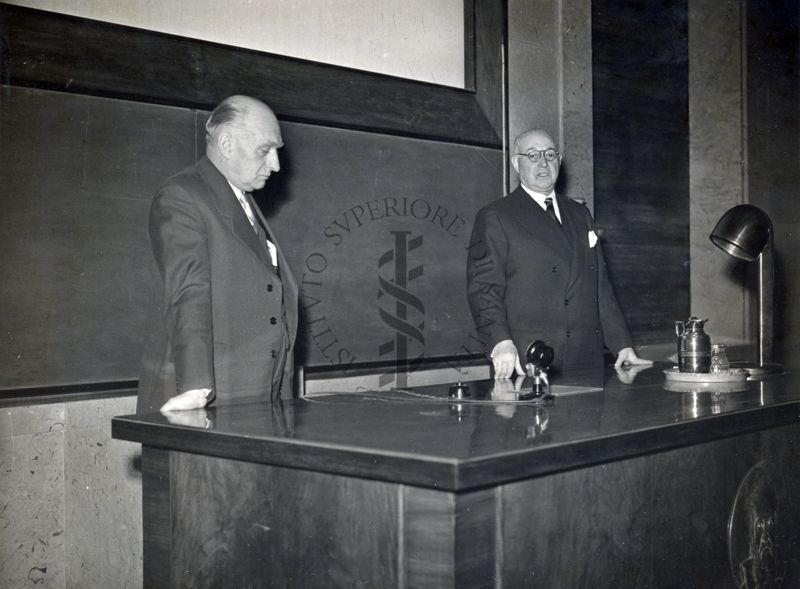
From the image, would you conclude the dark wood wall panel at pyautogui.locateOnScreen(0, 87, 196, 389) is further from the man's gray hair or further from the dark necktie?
the dark necktie

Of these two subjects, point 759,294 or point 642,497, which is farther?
point 759,294

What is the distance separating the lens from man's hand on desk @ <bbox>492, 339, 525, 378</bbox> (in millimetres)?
3414

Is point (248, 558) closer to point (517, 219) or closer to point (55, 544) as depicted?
point (55, 544)

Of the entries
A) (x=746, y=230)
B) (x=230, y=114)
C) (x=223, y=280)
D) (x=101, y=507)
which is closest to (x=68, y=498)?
(x=101, y=507)

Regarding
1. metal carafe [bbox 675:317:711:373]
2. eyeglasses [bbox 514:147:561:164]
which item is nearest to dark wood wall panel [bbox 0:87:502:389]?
eyeglasses [bbox 514:147:561:164]

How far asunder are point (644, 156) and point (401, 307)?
2158 mm

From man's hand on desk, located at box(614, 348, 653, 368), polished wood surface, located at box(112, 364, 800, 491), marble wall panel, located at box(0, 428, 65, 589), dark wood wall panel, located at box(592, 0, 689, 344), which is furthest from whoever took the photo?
dark wood wall panel, located at box(592, 0, 689, 344)

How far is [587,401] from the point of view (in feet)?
8.28

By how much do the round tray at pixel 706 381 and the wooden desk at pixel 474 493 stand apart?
0.26 m

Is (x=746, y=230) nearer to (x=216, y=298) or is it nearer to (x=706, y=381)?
(x=706, y=381)

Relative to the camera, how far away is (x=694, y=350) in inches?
118

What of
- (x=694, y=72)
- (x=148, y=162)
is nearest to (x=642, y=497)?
(x=148, y=162)

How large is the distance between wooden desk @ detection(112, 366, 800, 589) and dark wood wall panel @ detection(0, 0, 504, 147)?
175cm

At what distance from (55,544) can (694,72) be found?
16.0 ft
